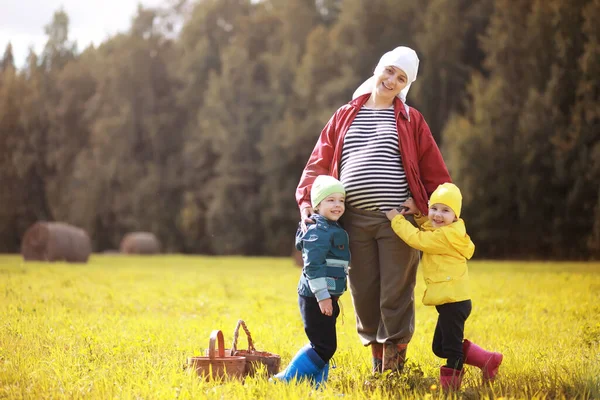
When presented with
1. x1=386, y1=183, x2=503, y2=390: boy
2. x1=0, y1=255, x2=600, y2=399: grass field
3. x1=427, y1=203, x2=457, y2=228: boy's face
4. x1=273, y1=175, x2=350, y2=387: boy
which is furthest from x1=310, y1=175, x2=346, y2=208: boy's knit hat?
x1=0, y1=255, x2=600, y2=399: grass field

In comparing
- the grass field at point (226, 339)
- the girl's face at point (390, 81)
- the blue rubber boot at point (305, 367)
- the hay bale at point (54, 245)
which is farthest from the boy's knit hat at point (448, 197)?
the hay bale at point (54, 245)

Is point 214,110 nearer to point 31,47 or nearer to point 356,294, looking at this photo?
point 31,47

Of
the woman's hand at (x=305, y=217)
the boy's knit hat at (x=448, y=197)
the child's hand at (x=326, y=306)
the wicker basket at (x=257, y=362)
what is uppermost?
the boy's knit hat at (x=448, y=197)

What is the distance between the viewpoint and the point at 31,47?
3947cm

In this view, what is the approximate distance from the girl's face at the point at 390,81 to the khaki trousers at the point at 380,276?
0.85 metres

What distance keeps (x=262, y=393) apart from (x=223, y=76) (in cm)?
3038

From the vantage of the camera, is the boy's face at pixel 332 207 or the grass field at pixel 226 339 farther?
the boy's face at pixel 332 207

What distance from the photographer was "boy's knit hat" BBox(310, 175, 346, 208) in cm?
478

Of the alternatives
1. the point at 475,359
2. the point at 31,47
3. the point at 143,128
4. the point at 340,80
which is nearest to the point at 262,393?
the point at 475,359

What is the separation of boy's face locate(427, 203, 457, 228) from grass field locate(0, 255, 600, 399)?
94 centimetres

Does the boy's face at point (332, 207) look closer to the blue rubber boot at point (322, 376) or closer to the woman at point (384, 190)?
the woman at point (384, 190)

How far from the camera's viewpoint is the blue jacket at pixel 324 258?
15.1 ft

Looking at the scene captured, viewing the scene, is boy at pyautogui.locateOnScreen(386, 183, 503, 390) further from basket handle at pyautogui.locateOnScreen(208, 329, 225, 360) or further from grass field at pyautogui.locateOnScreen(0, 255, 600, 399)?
basket handle at pyautogui.locateOnScreen(208, 329, 225, 360)

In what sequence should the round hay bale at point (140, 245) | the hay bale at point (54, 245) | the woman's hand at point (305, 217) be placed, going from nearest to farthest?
the woman's hand at point (305, 217) → the hay bale at point (54, 245) → the round hay bale at point (140, 245)
